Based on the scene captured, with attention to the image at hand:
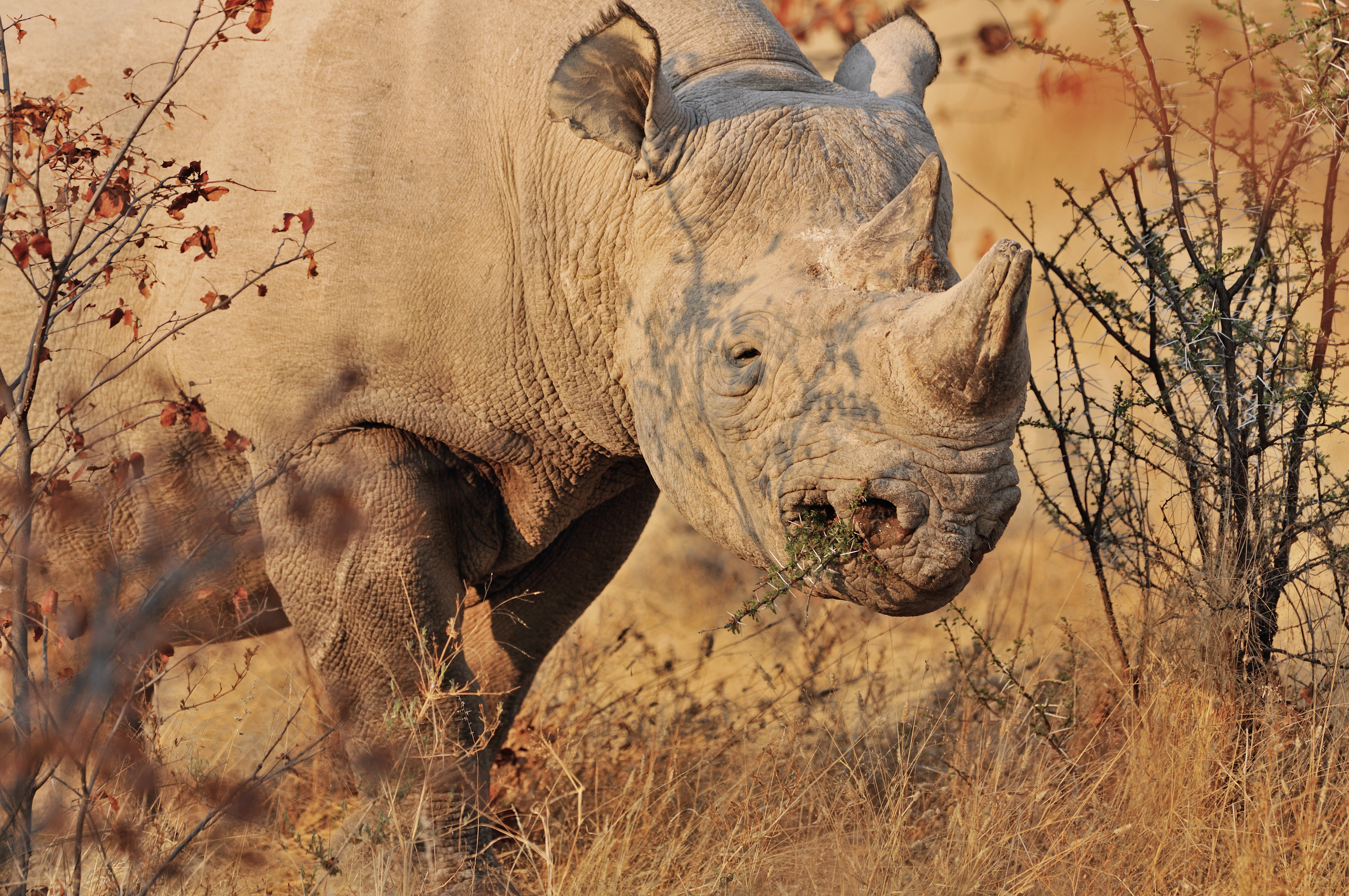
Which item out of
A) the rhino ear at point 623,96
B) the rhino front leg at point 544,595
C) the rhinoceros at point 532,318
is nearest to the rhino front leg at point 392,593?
the rhinoceros at point 532,318

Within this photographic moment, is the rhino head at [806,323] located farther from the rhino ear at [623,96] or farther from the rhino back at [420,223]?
the rhino back at [420,223]

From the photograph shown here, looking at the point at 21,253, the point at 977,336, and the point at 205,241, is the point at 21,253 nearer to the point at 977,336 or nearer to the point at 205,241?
the point at 205,241

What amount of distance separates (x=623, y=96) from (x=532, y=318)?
713 millimetres

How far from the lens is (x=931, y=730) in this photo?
444 centimetres

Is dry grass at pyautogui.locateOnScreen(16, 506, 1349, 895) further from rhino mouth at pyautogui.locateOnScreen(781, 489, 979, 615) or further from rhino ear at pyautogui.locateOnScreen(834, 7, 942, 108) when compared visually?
rhino ear at pyautogui.locateOnScreen(834, 7, 942, 108)

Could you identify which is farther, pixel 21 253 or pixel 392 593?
pixel 392 593

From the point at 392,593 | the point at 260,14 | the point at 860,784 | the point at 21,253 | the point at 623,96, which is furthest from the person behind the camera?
the point at 860,784

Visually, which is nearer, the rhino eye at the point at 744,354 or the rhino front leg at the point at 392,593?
the rhino eye at the point at 744,354

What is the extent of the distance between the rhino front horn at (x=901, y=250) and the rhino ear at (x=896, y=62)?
1.08 m

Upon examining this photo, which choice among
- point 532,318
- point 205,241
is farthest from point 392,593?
point 205,241

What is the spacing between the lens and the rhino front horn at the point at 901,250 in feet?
10.0

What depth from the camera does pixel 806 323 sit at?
314 cm

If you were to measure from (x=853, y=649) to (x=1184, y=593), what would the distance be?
2090 mm

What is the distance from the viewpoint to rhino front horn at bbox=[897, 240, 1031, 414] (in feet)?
9.21
